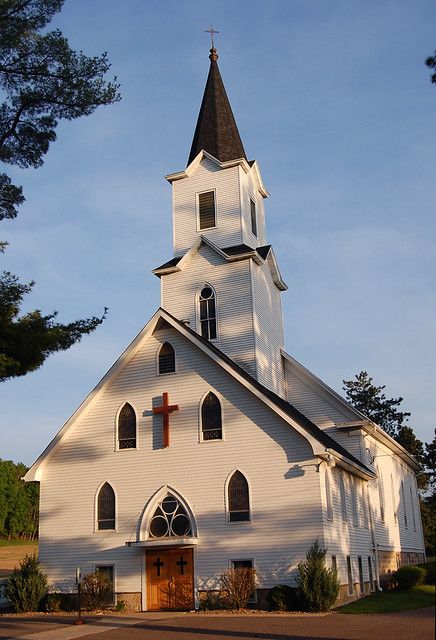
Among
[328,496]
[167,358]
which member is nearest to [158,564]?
[328,496]

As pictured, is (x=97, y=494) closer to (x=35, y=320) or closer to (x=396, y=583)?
(x=35, y=320)

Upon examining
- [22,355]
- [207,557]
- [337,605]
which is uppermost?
[22,355]

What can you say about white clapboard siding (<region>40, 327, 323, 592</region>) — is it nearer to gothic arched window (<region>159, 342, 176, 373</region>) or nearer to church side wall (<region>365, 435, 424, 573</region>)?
gothic arched window (<region>159, 342, 176, 373</region>)

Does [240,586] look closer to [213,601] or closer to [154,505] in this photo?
[213,601]

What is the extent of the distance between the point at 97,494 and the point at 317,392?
10228 millimetres

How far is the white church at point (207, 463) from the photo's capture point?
23.9m

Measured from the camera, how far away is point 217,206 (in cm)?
3331

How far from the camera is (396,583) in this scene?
30.7 meters

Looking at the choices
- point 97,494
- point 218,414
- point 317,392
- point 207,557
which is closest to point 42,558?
point 97,494

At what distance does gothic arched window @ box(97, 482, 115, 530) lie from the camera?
85.1 ft

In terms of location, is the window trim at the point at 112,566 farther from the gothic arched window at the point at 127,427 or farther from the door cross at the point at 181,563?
the gothic arched window at the point at 127,427

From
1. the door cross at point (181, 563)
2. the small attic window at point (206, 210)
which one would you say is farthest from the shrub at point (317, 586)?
the small attic window at point (206, 210)

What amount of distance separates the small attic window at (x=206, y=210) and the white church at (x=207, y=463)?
1.11 metres

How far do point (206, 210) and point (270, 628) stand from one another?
19.7 m
